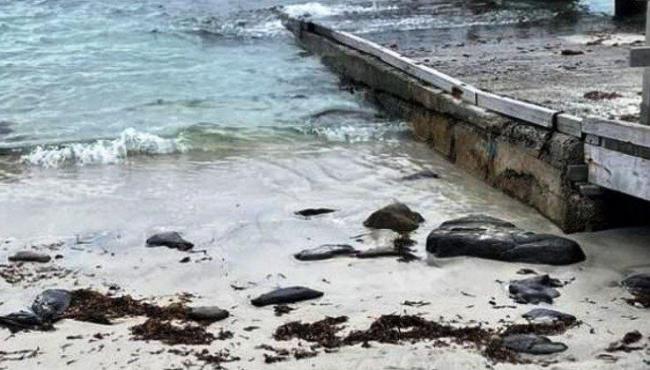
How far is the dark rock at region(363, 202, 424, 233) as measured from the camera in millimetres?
6551

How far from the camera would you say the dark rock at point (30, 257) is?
19.7ft

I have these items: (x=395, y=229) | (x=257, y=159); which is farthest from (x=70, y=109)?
(x=395, y=229)

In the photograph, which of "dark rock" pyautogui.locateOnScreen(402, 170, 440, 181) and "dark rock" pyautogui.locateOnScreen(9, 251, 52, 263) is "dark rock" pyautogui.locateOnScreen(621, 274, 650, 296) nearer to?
"dark rock" pyautogui.locateOnScreen(402, 170, 440, 181)

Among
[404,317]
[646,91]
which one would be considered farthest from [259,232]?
[646,91]

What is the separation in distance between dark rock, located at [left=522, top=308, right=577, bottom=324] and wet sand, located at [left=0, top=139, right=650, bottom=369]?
8 cm

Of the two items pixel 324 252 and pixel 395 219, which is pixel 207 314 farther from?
pixel 395 219

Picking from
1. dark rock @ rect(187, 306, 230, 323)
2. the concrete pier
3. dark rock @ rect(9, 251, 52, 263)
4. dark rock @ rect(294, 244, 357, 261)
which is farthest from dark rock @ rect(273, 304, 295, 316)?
the concrete pier

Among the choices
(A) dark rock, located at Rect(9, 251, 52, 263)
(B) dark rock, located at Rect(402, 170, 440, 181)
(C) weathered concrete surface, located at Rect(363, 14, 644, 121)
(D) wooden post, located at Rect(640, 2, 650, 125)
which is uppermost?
(D) wooden post, located at Rect(640, 2, 650, 125)

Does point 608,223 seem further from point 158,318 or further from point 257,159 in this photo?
point 257,159

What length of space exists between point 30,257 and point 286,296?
1997 mm

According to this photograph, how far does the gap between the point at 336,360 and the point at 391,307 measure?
33.7 inches

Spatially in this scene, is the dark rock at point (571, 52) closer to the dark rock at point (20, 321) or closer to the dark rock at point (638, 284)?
the dark rock at point (638, 284)

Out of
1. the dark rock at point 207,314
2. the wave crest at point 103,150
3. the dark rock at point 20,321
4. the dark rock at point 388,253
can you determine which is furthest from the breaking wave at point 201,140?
the dark rock at point 207,314

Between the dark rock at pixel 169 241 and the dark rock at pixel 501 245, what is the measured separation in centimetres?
175
